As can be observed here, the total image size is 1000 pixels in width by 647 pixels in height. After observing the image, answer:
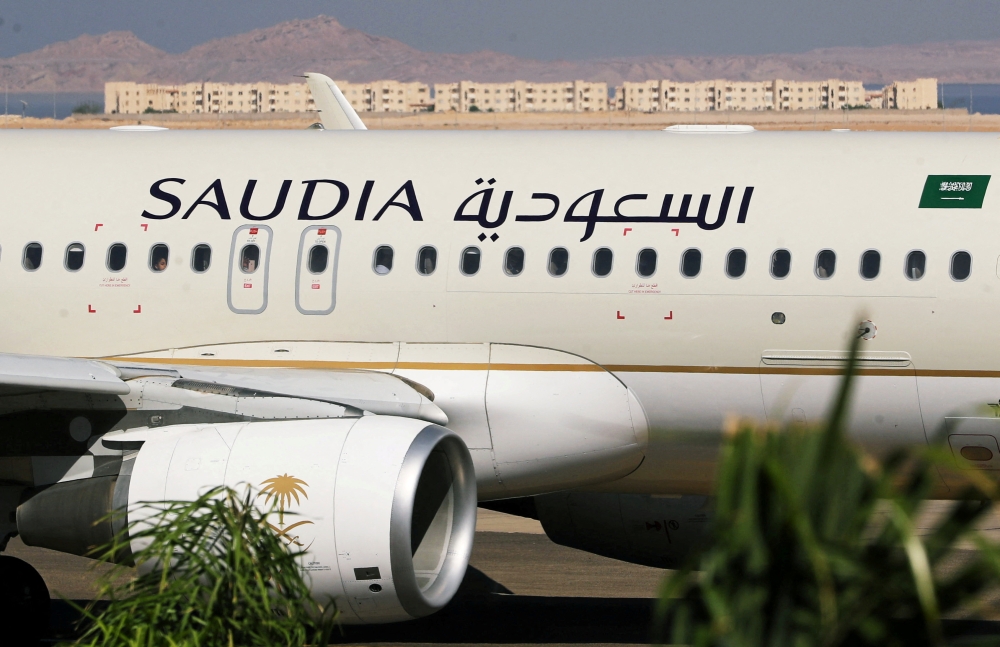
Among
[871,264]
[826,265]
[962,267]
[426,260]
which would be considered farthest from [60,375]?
[962,267]

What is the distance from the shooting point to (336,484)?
8.49 meters

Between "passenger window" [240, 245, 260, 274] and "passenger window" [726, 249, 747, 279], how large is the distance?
3715 millimetres

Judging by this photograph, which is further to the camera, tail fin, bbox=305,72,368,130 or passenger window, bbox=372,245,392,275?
tail fin, bbox=305,72,368,130

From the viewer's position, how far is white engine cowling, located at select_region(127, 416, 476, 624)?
8.45 meters

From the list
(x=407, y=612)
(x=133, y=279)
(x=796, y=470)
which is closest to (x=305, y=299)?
(x=133, y=279)

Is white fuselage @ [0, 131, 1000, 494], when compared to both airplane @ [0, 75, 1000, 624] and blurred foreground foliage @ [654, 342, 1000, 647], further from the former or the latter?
blurred foreground foliage @ [654, 342, 1000, 647]

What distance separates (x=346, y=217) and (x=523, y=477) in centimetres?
252

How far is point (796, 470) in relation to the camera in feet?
11.7

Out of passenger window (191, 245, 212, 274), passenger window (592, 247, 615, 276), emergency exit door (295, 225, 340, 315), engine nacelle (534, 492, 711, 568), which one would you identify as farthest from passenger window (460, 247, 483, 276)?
engine nacelle (534, 492, 711, 568)

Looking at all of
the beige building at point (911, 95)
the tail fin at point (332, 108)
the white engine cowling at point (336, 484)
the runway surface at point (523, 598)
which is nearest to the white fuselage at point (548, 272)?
the white engine cowling at point (336, 484)

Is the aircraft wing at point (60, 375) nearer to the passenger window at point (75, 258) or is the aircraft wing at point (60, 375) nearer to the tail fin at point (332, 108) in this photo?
the passenger window at point (75, 258)

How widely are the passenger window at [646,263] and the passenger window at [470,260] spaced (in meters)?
1.24

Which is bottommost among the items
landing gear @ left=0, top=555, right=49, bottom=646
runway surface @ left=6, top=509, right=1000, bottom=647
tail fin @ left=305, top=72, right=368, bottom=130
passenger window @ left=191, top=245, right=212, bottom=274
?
runway surface @ left=6, top=509, right=1000, bottom=647

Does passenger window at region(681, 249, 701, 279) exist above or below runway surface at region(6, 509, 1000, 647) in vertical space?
above
